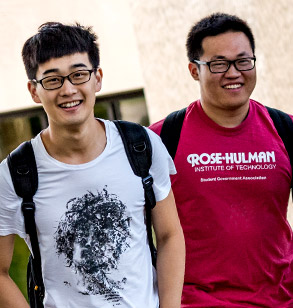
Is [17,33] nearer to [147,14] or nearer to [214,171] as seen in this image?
[147,14]

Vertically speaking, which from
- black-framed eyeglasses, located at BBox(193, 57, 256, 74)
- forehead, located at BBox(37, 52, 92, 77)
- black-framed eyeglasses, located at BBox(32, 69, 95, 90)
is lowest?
black-framed eyeglasses, located at BBox(193, 57, 256, 74)

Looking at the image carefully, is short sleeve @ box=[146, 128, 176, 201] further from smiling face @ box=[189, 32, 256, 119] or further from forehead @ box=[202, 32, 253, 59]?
forehead @ box=[202, 32, 253, 59]

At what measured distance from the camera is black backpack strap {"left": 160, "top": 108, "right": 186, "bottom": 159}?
4199 millimetres

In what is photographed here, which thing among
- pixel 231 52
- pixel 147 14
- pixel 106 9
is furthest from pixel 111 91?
pixel 231 52

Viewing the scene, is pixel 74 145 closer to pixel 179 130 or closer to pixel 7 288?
pixel 7 288

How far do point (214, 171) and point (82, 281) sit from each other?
1033mm

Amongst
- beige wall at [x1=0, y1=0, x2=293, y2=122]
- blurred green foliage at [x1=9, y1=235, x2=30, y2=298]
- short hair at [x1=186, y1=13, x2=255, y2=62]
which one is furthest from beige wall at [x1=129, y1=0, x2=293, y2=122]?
short hair at [x1=186, y1=13, x2=255, y2=62]

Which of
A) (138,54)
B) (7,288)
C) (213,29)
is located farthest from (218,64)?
(138,54)

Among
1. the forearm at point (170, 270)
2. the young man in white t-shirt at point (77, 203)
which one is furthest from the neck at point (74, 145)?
the forearm at point (170, 270)

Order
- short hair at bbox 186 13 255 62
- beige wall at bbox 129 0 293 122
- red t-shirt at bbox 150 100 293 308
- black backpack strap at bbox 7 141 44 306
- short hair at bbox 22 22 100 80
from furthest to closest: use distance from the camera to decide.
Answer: beige wall at bbox 129 0 293 122, short hair at bbox 186 13 255 62, red t-shirt at bbox 150 100 293 308, short hair at bbox 22 22 100 80, black backpack strap at bbox 7 141 44 306

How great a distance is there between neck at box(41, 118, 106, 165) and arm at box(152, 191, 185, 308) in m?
0.38

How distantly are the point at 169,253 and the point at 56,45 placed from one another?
104cm

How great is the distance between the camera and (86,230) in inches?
135

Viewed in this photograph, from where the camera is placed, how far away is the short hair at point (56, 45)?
3494 millimetres
